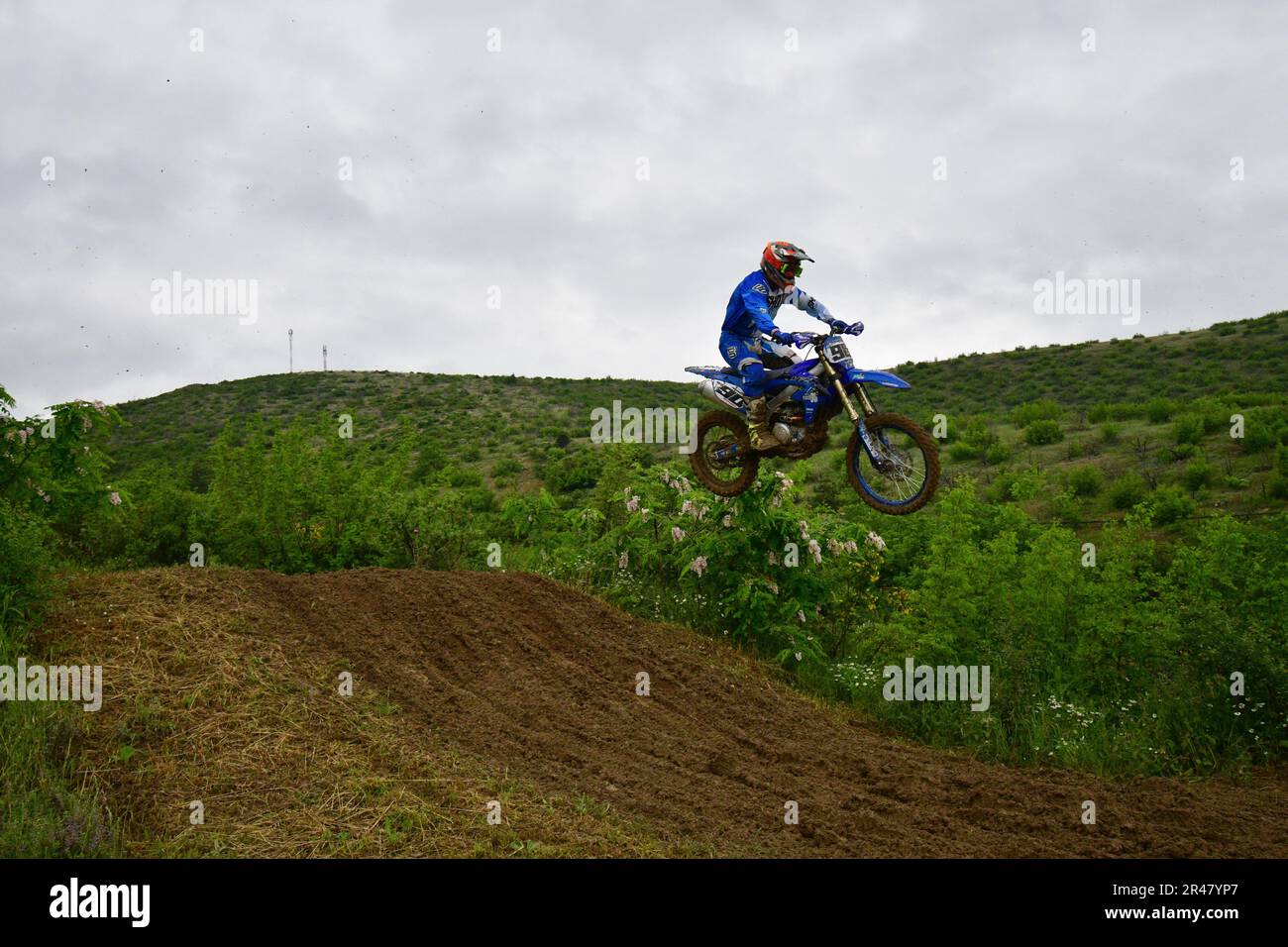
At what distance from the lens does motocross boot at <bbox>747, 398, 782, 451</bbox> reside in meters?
8.30

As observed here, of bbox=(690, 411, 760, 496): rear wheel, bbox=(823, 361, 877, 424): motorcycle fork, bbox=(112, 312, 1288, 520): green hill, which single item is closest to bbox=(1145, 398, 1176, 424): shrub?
bbox=(112, 312, 1288, 520): green hill

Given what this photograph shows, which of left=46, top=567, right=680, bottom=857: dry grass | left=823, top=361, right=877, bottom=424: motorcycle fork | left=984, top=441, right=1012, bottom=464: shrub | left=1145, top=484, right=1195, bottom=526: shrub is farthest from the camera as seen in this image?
left=984, top=441, right=1012, bottom=464: shrub

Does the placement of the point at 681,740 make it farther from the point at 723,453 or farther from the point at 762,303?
→ the point at 762,303

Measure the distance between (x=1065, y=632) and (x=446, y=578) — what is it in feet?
24.9

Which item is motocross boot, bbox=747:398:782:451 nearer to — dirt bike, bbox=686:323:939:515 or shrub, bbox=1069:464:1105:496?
dirt bike, bbox=686:323:939:515

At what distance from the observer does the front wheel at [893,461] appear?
23.1 ft

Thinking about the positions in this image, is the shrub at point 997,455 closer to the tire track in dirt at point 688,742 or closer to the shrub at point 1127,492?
the shrub at point 1127,492

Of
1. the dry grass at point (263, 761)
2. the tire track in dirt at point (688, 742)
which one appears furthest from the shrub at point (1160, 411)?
the dry grass at point (263, 761)

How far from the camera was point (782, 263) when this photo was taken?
25.1 ft

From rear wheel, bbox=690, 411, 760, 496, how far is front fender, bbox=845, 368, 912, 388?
147 cm

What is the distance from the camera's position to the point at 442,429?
41.6m

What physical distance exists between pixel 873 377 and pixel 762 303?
1.15m

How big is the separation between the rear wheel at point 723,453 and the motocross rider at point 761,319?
1.21 ft
